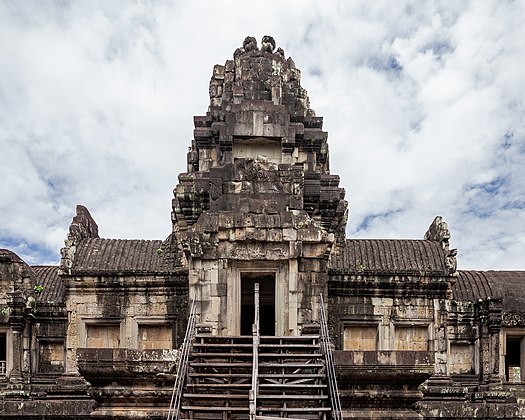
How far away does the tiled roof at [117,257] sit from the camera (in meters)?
14.5

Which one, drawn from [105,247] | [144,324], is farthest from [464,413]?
[105,247]

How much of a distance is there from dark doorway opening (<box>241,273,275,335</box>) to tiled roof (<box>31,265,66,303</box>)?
15.0 ft

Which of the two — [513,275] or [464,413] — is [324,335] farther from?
[513,275]

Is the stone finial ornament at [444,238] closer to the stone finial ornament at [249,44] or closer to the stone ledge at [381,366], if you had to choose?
the stone ledge at [381,366]

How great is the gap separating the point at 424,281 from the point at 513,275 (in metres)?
3.98

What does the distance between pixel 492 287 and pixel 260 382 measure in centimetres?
898

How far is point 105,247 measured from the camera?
1559 centimetres

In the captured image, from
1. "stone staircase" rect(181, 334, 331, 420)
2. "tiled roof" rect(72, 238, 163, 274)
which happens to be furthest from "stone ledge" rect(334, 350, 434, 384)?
"tiled roof" rect(72, 238, 163, 274)

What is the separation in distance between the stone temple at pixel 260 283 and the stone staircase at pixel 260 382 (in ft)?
2.74

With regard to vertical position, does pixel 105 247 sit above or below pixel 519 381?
above

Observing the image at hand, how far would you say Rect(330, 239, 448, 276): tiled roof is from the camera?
14.3 m

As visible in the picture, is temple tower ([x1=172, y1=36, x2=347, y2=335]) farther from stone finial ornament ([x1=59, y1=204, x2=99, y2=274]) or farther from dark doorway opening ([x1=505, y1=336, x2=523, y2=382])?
dark doorway opening ([x1=505, y1=336, x2=523, y2=382])

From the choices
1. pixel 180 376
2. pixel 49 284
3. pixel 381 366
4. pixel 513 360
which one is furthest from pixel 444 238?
pixel 49 284

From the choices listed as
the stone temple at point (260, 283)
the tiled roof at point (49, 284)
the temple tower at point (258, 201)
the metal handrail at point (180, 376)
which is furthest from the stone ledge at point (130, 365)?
the tiled roof at point (49, 284)
